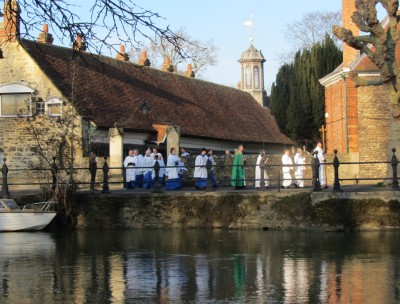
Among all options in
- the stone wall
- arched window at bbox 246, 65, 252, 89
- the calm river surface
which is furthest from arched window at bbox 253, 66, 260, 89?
the calm river surface

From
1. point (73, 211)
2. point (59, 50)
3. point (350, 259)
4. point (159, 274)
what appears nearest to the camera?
point (159, 274)

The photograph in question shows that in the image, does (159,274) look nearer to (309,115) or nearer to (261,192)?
(261,192)

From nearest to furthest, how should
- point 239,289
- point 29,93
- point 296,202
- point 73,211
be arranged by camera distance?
point 239,289
point 296,202
point 73,211
point 29,93

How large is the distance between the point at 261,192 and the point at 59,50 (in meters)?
20.9

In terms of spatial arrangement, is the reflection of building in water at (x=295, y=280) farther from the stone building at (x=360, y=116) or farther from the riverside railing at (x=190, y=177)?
the stone building at (x=360, y=116)

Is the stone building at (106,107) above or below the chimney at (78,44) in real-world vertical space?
above

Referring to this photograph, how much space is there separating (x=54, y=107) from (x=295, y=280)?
25189 mm

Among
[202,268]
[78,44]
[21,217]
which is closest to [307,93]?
[21,217]

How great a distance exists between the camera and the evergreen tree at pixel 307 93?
5147 cm

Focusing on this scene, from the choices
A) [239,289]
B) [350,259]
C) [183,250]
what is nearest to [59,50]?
[183,250]

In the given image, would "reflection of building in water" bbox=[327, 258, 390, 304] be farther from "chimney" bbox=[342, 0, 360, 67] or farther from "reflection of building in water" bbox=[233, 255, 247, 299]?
"chimney" bbox=[342, 0, 360, 67]

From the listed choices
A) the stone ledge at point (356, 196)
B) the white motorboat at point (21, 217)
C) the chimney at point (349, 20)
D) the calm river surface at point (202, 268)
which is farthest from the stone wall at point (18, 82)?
the stone ledge at point (356, 196)

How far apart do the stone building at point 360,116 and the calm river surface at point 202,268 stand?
15134 mm

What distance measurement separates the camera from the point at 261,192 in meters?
23.9
